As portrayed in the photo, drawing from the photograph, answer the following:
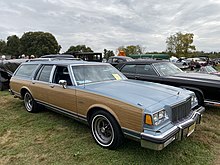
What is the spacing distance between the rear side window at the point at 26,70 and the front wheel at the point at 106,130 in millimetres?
2995

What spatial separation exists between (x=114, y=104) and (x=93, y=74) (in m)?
1.37

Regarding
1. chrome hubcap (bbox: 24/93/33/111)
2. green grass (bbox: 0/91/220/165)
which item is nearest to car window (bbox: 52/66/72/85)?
green grass (bbox: 0/91/220/165)

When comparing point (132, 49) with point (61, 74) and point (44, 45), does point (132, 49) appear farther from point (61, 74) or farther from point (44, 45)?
point (61, 74)

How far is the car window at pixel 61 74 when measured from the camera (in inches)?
165

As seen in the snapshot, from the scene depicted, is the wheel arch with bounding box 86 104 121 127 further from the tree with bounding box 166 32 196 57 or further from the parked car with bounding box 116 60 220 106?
the tree with bounding box 166 32 196 57

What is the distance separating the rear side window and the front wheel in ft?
9.83

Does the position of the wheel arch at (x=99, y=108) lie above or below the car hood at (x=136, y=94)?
below

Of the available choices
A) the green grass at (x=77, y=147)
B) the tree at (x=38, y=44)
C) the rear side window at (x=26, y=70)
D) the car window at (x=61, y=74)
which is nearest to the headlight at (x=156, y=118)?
the green grass at (x=77, y=147)

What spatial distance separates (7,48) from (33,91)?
6053 cm

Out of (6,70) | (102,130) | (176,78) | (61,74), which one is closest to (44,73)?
(61,74)

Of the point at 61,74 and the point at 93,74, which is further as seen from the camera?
the point at 61,74

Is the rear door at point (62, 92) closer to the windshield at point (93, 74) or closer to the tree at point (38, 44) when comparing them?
the windshield at point (93, 74)

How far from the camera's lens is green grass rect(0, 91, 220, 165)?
3.06 metres

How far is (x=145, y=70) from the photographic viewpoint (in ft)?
21.0
